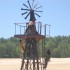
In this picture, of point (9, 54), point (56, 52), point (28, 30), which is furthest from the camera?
point (56, 52)

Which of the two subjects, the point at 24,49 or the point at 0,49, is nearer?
the point at 24,49

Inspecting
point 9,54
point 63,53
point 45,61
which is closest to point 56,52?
point 63,53

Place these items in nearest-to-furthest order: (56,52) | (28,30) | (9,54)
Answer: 1. (28,30)
2. (9,54)
3. (56,52)

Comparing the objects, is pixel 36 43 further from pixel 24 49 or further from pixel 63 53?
pixel 63 53

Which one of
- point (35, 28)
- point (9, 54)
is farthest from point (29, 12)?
point (9, 54)

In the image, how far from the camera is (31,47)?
22781mm

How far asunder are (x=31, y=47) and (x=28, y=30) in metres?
1.07

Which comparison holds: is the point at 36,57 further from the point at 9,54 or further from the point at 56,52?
the point at 56,52

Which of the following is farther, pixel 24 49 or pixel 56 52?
pixel 56 52

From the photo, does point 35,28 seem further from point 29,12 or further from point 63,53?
point 63,53

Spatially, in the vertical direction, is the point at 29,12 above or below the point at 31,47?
above

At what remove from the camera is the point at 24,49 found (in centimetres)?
2288

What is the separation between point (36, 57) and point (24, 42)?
1246 mm

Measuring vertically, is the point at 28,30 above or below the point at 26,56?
above
